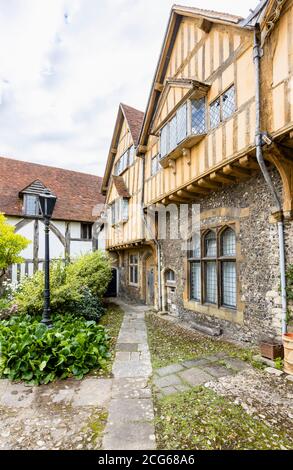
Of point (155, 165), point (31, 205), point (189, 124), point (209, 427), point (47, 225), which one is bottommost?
point (209, 427)

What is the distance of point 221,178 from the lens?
18.3 feet

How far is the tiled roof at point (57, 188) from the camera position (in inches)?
511

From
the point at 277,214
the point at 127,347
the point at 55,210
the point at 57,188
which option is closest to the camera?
the point at 277,214

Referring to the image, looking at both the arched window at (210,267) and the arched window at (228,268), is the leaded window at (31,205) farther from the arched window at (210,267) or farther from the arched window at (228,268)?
the arched window at (228,268)

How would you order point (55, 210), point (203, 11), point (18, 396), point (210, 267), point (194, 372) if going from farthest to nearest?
point (55, 210) < point (210, 267) < point (203, 11) < point (194, 372) < point (18, 396)

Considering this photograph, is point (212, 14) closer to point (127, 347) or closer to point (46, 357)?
point (127, 347)

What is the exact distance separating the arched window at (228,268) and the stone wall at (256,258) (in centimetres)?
36

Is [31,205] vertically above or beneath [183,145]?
beneath

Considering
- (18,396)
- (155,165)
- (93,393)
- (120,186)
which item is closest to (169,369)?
(93,393)

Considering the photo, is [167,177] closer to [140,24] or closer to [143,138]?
[143,138]

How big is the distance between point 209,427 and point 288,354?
2136 mm

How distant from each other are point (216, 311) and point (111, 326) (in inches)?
125

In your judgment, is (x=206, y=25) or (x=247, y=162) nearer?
(x=247, y=162)
